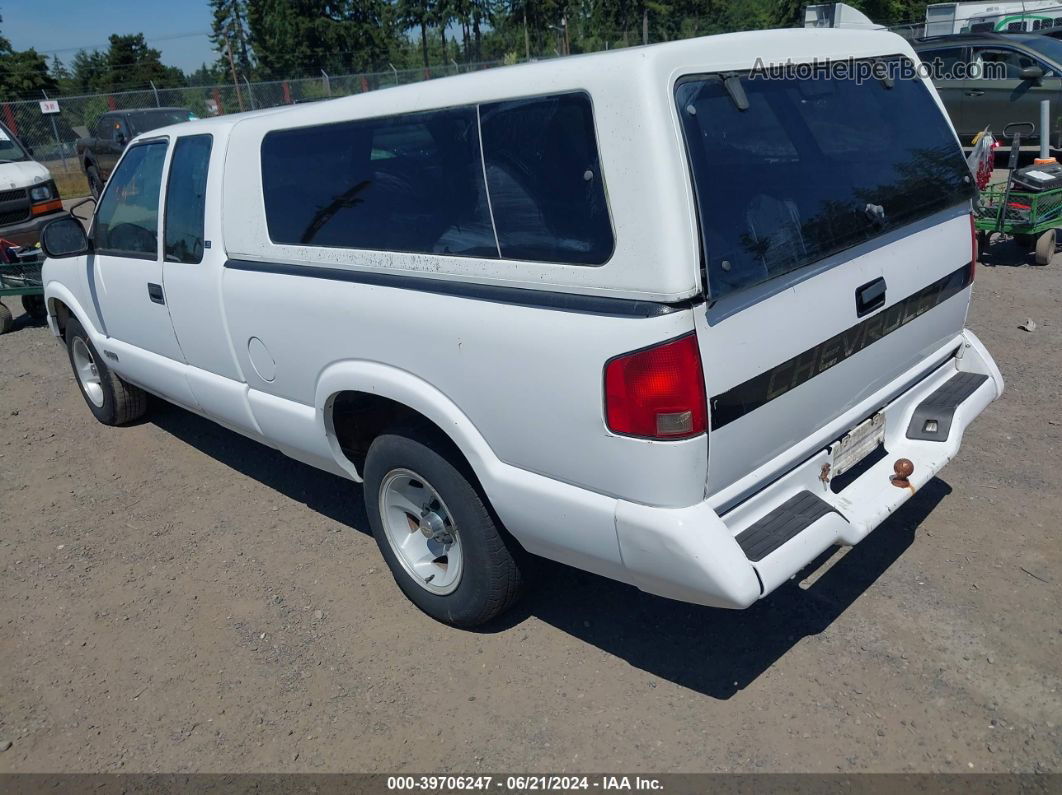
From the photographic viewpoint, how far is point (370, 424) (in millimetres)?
3600

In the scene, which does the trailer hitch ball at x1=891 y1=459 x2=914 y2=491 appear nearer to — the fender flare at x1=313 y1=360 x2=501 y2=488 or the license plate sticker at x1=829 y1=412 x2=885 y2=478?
the license plate sticker at x1=829 y1=412 x2=885 y2=478

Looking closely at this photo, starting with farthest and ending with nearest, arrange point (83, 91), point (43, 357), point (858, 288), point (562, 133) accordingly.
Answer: point (83, 91)
point (43, 357)
point (858, 288)
point (562, 133)

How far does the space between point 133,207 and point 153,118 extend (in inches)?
527

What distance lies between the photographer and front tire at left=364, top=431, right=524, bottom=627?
3039mm

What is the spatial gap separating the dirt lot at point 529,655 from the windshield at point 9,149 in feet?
26.1

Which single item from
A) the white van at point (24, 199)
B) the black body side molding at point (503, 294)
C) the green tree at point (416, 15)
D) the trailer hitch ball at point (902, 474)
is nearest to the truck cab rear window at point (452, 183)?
the black body side molding at point (503, 294)

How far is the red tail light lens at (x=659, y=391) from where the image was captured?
2305 mm

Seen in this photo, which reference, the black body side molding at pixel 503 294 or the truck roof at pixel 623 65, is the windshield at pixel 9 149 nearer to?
the truck roof at pixel 623 65

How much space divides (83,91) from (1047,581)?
63.0 m

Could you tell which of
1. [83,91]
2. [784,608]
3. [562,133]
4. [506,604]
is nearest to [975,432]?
[784,608]

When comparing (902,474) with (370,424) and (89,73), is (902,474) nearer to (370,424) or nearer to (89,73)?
(370,424)

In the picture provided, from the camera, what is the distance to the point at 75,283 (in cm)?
521

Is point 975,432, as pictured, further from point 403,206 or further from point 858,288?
point 403,206

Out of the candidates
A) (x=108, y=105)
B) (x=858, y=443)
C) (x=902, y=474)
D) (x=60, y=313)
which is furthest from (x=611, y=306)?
(x=108, y=105)
